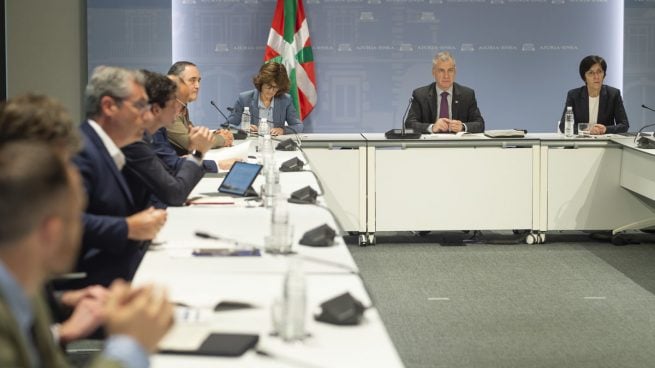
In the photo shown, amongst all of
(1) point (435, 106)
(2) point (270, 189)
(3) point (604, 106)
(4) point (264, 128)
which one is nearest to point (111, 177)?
(2) point (270, 189)

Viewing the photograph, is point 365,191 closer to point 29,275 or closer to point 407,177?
point 407,177

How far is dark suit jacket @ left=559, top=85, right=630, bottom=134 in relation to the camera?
8188mm

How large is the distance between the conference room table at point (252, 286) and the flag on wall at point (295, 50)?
4847 mm

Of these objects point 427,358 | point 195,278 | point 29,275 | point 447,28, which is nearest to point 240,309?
point 195,278

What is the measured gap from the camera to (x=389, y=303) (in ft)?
19.0

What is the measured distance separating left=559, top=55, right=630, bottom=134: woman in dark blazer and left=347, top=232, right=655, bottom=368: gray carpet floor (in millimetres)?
1026

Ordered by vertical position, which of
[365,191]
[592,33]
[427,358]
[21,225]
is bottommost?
[427,358]

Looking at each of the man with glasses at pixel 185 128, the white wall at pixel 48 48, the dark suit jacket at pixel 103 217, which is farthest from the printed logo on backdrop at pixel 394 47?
the dark suit jacket at pixel 103 217

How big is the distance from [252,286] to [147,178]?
1432 millimetres

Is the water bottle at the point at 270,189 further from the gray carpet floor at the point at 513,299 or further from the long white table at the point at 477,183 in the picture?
the long white table at the point at 477,183

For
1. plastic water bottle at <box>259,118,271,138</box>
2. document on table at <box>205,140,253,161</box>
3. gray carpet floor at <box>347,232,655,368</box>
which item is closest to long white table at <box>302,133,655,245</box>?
gray carpet floor at <box>347,232,655,368</box>

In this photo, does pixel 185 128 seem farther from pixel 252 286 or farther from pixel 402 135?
pixel 252 286

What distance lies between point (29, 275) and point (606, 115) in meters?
7.15

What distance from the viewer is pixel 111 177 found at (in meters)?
3.70
